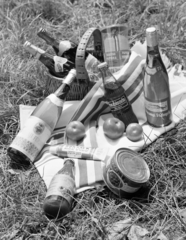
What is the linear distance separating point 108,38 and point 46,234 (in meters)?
1.11

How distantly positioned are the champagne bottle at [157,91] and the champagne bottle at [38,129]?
378mm

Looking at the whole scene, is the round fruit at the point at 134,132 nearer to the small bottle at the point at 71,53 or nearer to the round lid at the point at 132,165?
the round lid at the point at 132,165

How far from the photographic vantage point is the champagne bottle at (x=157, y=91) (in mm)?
1701

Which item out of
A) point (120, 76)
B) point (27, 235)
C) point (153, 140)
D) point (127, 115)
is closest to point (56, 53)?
point (120, 76)

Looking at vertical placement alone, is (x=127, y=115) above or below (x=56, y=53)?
below

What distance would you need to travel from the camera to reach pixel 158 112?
1724mm

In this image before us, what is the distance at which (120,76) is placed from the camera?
1.85 m

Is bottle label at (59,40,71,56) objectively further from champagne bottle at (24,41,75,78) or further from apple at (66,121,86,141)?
apple at (66,121,86,141)

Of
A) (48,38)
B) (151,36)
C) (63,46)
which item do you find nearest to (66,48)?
(63,46)

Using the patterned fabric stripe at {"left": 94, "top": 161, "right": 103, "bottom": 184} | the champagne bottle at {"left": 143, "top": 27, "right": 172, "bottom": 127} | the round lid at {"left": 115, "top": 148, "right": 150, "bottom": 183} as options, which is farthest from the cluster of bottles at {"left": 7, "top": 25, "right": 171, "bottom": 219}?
the round lid at {"left": 115, "top": 148, "right": 150, "bottom": 183}

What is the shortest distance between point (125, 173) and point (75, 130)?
0.44 meters

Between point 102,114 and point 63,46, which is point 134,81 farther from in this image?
point 63,46

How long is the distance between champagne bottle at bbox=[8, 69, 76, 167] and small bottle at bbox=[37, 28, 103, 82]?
0.46 feet

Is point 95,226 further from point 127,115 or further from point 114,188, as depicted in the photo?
point 127,115
